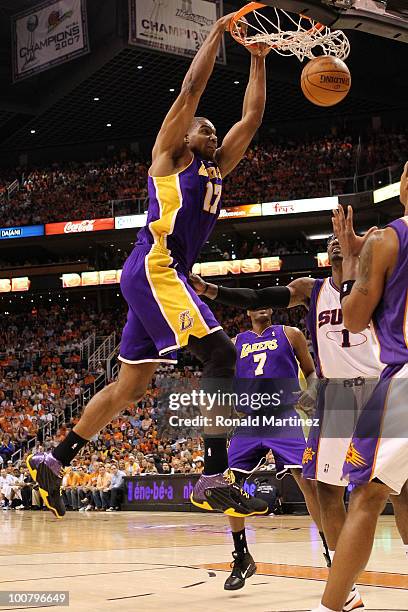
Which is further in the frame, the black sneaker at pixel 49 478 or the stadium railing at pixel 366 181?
the stadium railing at pixel 366 181

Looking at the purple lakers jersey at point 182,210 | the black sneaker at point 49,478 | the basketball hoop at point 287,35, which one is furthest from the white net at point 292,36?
the black sneaker at point 49,478

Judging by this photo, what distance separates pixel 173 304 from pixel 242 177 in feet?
87.0

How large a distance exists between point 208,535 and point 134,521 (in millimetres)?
3870

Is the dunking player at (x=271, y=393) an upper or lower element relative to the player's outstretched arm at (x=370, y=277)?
lower

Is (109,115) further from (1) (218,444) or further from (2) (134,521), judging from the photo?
(1) (218,444)

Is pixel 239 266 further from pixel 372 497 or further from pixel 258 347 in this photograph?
pixel 372 497

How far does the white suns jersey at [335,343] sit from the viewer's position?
5.43 meters

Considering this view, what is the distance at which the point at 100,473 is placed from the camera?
59.5 feet

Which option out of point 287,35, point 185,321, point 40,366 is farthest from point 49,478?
point 40,366

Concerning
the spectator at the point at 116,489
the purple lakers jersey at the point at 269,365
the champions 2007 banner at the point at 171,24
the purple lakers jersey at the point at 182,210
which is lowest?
the spectator at the point at 116,489

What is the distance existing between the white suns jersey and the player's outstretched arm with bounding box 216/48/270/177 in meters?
1.05

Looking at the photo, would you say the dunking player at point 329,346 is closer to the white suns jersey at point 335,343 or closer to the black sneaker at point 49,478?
the white suns jersey at point 335,343

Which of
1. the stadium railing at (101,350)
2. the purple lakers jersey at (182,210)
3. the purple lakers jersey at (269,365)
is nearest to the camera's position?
the purple lakers jersey at (182,210)

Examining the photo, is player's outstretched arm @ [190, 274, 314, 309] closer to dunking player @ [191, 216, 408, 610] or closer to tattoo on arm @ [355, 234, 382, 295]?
dunking player @ [191, 216, 408, 610]
